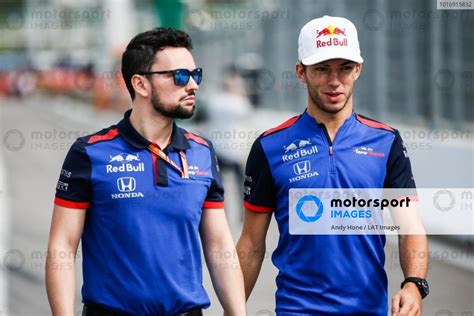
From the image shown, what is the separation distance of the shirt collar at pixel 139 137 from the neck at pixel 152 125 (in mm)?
23

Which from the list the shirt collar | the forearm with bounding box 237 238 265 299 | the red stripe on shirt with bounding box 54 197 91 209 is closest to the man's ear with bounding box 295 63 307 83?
the shirt collar

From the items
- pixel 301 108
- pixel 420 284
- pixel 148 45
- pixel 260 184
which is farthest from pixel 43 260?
pixel 301 108

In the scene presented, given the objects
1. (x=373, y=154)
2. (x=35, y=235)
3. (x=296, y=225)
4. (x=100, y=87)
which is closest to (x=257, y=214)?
(x=296, y=225)

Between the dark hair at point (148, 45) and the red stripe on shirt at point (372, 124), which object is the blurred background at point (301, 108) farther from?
the dark hair at point (148, 45)

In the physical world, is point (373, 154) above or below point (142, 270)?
above

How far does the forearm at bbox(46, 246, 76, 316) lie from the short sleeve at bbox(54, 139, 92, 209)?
0.69ft

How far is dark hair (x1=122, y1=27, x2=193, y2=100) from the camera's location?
204 inches

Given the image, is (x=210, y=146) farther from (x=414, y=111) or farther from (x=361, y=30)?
(x=361, y=30)

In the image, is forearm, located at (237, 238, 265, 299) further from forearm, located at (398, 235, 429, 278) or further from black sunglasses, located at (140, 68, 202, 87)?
black sunglasses, located at (140, 68, 202, 87)

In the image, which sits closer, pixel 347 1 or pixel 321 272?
pixel 321 272

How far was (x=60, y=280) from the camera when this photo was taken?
492cm

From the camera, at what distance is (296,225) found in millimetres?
5219

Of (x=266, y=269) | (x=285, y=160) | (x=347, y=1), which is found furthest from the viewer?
(x=347, y=1)

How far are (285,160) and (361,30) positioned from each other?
533 inches
